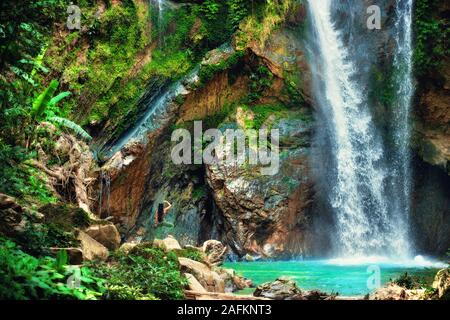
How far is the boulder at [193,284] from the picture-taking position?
7801 mm

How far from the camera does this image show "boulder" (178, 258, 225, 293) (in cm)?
883

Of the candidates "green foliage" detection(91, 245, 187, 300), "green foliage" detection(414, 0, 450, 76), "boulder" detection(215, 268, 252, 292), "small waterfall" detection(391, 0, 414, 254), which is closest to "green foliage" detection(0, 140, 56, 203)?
"green foliage" detection(91, 245, 187, 300)

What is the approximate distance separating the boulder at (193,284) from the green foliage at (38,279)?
2.18m

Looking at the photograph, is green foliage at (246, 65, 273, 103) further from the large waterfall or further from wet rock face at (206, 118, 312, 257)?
wet rock face at (206, 118, 312, 257)

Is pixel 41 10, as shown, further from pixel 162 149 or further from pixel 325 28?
pixel 325 28

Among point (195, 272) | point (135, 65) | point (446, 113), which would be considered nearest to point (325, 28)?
point (446, 113)

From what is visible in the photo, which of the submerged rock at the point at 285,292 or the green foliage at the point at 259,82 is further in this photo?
the green foliage at the point at 259,82

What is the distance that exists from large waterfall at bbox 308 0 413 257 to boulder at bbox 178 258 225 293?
34.8 ft

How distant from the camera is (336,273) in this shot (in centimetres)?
1311

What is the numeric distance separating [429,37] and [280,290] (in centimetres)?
1444
